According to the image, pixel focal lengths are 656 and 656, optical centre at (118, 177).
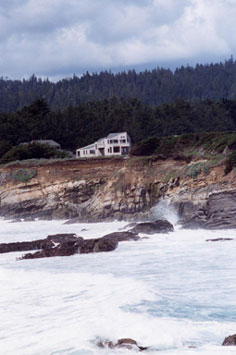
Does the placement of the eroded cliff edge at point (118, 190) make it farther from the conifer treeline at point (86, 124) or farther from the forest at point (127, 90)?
the forest at point (127, 90)

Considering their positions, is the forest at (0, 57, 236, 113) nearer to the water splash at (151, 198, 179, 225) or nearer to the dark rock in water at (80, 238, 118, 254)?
the water splash at (151, 198, 179, 225)

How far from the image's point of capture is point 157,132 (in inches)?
2835

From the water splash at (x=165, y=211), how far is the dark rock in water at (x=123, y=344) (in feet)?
68.6

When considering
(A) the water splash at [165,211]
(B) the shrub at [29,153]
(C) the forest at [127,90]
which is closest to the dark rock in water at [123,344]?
(A) the water splash at [165,211]

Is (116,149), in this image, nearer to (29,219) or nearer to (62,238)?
(29,219)

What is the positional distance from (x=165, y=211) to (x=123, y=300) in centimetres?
1950

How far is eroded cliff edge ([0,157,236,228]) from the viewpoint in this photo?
3106 cm

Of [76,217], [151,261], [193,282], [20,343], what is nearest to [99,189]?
[76,217]

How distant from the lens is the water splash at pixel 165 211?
1312 inches

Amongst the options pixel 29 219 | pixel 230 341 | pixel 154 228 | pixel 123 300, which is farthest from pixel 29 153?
pixel 230 341

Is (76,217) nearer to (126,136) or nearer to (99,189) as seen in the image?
(99,189)

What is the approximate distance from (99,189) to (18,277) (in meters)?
22.4

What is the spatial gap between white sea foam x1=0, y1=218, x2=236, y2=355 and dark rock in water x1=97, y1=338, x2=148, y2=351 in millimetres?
175

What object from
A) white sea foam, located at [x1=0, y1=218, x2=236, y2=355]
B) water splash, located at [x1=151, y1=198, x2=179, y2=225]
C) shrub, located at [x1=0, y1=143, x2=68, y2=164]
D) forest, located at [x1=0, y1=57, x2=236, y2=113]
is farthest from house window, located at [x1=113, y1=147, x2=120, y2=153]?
forest, located at [x1=0, y1=57, x2=236, y2=113]
